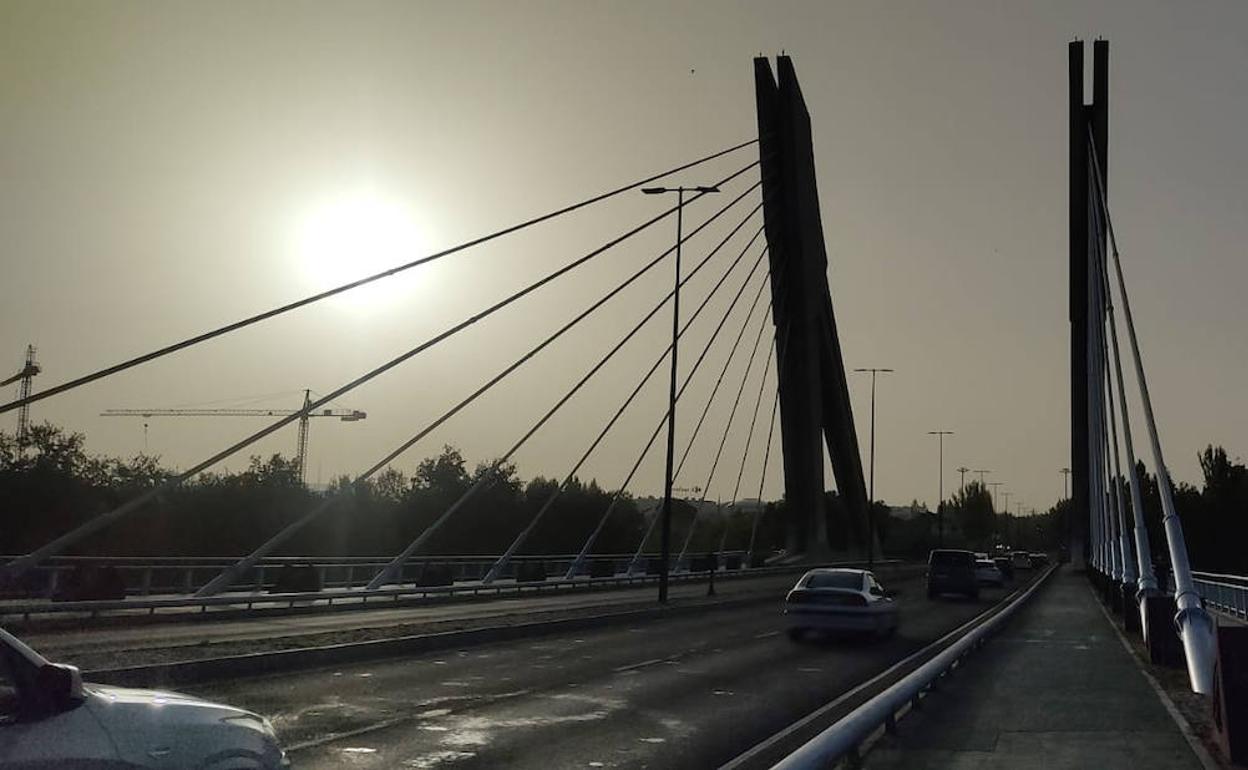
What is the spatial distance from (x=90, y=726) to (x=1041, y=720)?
32.5 feet

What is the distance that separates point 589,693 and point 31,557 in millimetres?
9304

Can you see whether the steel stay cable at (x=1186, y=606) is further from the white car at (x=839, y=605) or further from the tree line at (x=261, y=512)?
the tree line at (x=261, y=512)

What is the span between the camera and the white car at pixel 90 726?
4660 mm

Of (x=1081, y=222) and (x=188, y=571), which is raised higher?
(x=1081, y=222)

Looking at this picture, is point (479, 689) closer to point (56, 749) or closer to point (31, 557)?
point (31, 557)

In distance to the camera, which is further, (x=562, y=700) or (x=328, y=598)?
(x=328, y=598)

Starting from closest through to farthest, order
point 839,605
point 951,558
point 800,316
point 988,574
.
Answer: point 839,605
point 951,558
point 800,316
point 988,574

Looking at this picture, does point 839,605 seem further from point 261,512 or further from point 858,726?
point 261,512

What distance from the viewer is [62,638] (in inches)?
861

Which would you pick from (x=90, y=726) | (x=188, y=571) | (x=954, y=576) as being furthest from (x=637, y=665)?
(x=954, y=576)

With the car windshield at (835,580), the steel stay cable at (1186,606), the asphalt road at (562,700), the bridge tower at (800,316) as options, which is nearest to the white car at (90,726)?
the asphalt road at (562,700)

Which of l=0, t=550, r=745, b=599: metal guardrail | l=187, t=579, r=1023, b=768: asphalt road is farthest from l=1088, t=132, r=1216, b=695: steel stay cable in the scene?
l=0, t=550, r=745, b=599: metal guardrail

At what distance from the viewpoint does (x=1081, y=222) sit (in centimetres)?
5844

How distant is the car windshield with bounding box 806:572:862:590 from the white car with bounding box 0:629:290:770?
803 inches
